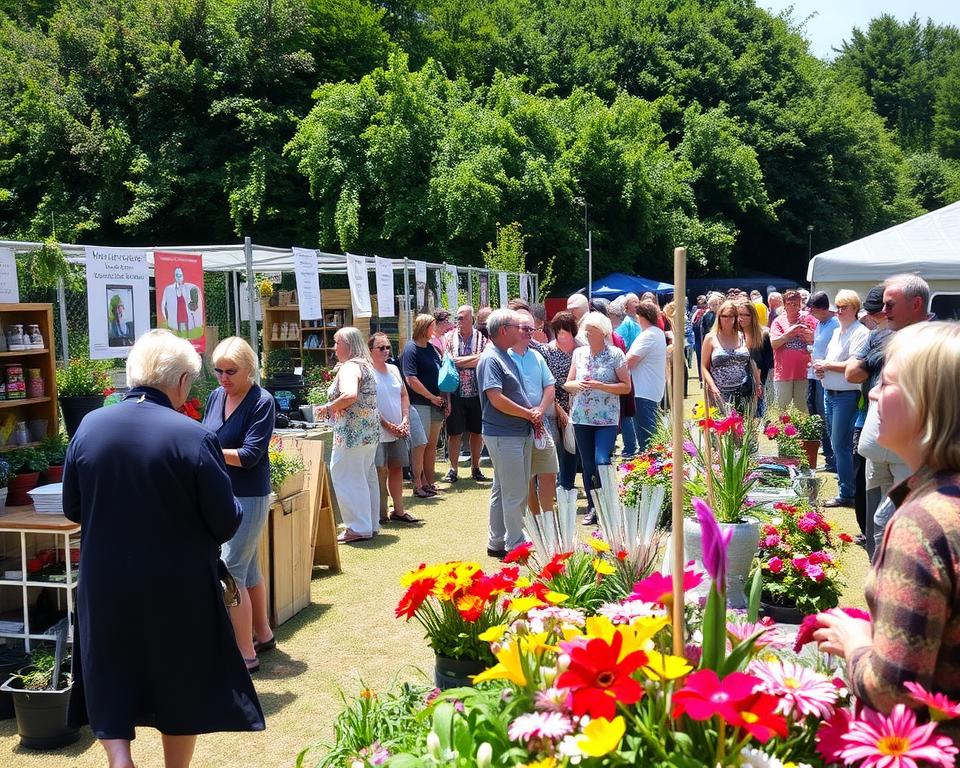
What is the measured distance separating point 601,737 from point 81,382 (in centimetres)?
494

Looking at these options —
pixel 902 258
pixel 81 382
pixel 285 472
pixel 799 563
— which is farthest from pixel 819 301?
pixel 81 382

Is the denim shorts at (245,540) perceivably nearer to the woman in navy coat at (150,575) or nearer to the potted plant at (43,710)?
the potted plant at (43,710)

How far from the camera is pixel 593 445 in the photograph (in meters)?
7.32

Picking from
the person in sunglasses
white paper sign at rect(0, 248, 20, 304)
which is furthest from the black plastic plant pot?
white paper sign at rect(0, 248, 20, 304)

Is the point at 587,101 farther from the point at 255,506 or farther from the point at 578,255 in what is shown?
the point at 255,506

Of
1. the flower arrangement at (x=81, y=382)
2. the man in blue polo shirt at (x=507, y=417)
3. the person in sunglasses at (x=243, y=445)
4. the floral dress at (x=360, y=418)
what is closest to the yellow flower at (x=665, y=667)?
the person in sunglasses at (x=243, y=445)

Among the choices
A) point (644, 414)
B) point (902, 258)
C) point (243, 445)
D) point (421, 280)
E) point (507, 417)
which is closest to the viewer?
point (243, 445)

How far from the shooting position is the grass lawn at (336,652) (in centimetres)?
390

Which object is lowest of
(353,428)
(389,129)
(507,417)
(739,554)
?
(739,554)

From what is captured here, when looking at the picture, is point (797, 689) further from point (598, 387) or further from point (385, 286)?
point (385, 286)

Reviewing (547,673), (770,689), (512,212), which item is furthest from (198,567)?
(512,212)

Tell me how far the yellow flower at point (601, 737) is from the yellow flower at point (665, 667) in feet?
0.40

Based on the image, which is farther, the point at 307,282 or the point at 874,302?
the point at 307,282

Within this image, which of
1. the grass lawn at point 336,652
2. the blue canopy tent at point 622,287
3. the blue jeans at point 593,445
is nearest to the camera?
the grass lawn at point 336,652
